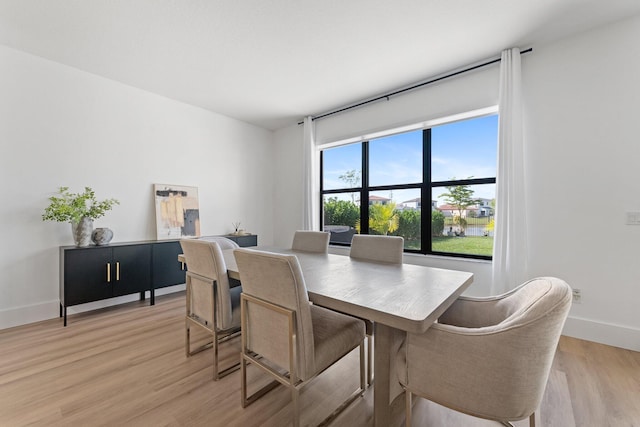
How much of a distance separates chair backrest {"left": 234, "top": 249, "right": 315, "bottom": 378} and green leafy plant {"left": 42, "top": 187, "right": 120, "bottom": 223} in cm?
236

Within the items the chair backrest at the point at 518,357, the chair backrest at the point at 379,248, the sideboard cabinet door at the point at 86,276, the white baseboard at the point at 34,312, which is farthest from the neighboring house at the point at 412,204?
the white baseboard at the point at 34,312

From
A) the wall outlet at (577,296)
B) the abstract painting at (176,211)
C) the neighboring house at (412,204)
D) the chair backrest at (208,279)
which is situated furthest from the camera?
the abstract painting at (176,211)

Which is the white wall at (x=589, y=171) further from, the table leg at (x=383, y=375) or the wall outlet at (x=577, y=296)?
the table leg at (x=383, y=375)

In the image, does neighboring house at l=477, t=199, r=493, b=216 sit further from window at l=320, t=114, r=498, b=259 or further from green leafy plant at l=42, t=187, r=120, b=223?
green leafy plant at l=42, t=187, r=120, b=223

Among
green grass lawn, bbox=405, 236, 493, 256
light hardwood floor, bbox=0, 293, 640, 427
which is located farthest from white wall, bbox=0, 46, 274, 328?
green grass lawn, bbox=405, 236, 493, 256

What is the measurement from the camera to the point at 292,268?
3.70 feet

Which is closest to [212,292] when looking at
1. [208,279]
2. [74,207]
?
[208,279]

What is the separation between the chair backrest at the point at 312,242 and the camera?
2518mm

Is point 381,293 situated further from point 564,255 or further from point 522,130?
point 522,130

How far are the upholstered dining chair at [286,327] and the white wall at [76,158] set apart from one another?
8.72ft

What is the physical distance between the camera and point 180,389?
5.20 feet

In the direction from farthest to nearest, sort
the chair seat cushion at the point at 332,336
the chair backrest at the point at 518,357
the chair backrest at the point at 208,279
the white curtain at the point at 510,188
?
1. the white curtain at the point at 510,188
2. the chair backrest at the point at 208,279
3. the chair seat cushion at the point at 332,336
4. the chair backrest at the point at 518,357

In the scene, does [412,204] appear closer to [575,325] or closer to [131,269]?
[575,325]

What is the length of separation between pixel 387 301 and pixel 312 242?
1535mm
